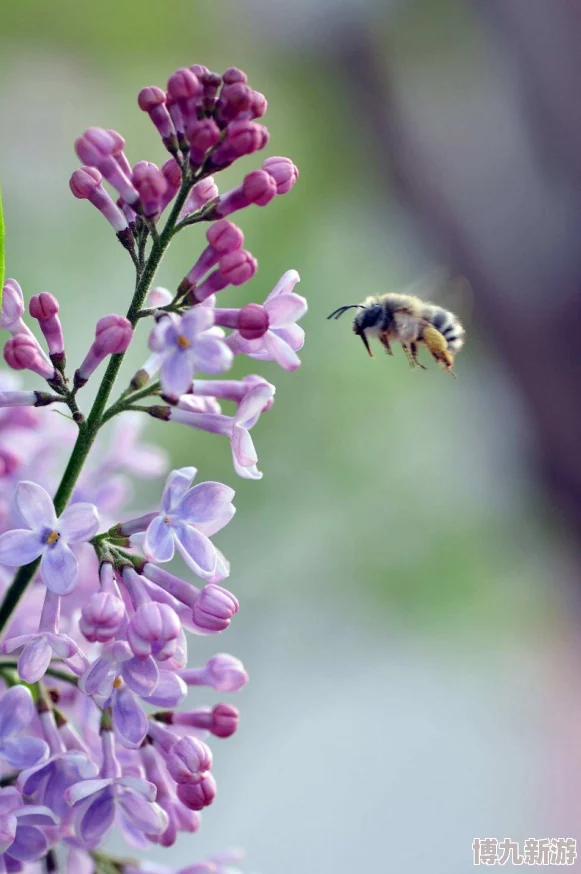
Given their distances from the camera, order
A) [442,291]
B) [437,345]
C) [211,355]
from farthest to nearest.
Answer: [442,291] < [437,345] < [211,355]

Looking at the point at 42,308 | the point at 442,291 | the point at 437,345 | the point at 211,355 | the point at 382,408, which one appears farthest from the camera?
the point at 382,408

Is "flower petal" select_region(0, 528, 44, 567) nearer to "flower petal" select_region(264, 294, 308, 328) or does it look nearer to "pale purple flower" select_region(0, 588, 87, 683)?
"pale purple flower" select_region(0, 588, 87, 683)

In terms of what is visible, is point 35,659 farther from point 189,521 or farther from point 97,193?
point 97,193

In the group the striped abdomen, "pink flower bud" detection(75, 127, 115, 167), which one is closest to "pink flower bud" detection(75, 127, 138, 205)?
"pink flower bud" detection(75, 127, 115, 167)

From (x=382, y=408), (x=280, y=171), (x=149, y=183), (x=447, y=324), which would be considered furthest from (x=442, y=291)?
(x=382, y=408)

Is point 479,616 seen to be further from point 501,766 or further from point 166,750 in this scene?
point 166,750

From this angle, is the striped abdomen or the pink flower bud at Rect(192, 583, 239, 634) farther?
the striped abdomen

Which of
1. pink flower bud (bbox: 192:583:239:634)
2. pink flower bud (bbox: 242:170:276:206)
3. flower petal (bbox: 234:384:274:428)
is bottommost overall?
pink flower bud (bbox: 192:583:239:634)

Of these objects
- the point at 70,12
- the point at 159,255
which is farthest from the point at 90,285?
the point at 159,255
